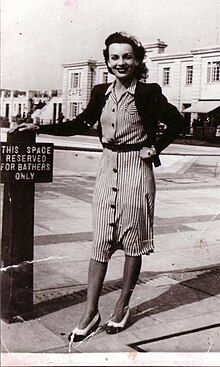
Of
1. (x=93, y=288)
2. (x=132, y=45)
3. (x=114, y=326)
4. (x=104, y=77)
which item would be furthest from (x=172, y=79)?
(x=114, y=326)

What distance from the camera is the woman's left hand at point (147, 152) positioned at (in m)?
2.88

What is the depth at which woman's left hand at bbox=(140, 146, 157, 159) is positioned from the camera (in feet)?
9.46

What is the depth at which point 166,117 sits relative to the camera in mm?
2912

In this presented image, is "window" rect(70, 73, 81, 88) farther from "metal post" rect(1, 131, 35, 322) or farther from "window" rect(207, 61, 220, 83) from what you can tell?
"window" rect(207, 61, 220, 83)

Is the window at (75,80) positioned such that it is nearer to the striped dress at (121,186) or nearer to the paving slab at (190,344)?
the striped dress at (121,186)

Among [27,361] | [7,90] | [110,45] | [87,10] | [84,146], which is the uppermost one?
[87,10]

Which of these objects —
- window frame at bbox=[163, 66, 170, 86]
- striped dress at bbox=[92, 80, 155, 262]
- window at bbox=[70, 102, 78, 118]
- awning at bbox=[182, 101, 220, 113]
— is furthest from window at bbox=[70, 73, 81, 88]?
awning at bbox=[182, 101, 220, 113]

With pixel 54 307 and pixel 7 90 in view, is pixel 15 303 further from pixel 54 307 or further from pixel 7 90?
pixel 7 90

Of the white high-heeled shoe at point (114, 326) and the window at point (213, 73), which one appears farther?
the window at point (213, 73)

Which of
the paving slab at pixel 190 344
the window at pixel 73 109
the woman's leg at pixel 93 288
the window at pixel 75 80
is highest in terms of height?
the window at pixel 75 80

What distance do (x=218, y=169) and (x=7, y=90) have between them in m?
6.04

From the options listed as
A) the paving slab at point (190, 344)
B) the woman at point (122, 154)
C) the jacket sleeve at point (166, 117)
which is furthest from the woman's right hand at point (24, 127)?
the paving slab at point (190, 344)

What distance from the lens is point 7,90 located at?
9.16 ft

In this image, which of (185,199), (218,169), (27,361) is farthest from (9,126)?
(218,169)
